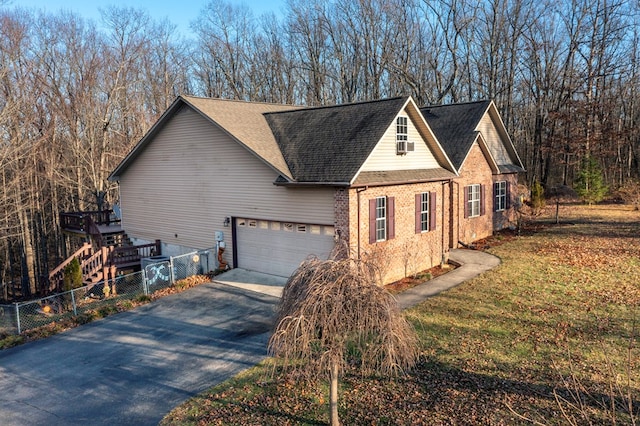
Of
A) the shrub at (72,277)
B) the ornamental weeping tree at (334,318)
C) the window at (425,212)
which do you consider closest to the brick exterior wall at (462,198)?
the window at (425,212)

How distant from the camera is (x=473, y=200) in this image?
78.0ft

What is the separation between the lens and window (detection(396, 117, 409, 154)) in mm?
16578

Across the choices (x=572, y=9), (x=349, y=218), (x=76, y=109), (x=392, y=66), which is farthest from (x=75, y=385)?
(x=572, y=9)

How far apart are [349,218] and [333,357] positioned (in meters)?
8.38

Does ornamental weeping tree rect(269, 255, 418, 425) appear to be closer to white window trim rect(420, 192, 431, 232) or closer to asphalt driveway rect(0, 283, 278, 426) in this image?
asphalt driveway rect(0, 283, 278, 426)

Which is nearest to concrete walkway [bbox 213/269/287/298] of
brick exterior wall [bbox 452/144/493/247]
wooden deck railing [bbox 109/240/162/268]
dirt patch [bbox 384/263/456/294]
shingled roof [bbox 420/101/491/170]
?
dirt patch [bbox 384/263/456/294]

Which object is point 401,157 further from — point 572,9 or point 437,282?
point 572,9

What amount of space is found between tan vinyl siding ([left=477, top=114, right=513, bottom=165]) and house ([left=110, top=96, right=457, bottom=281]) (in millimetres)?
6540

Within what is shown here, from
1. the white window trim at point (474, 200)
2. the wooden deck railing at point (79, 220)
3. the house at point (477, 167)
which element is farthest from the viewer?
the wooden deck railing at point (79, 220)

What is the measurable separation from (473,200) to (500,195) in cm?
362

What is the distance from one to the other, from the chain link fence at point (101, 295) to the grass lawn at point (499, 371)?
827 centimetres

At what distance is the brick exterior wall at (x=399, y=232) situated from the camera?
14922mm

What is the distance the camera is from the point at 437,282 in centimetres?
1655

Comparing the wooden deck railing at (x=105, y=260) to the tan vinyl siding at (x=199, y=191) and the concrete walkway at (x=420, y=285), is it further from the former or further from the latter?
the concrete walkway at (x=420, y=285)
